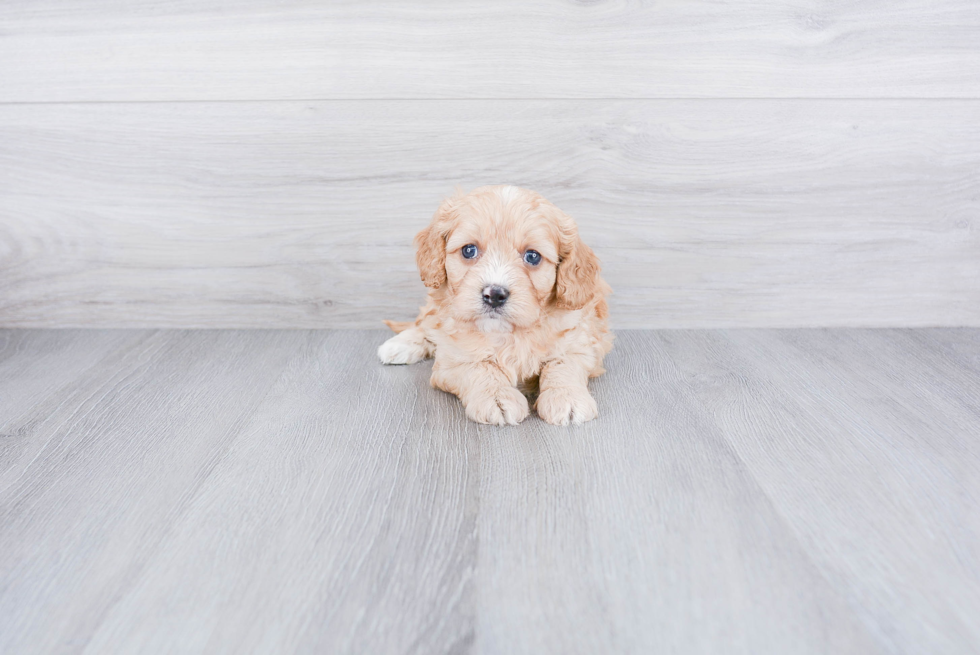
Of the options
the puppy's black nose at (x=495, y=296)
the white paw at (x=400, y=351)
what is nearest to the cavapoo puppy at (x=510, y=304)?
the puppy's black nose at (x=495, y=296)

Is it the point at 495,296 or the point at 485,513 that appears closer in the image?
the point at 485,513

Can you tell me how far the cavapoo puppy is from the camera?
1.55 meters

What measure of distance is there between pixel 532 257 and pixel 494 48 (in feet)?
2.90

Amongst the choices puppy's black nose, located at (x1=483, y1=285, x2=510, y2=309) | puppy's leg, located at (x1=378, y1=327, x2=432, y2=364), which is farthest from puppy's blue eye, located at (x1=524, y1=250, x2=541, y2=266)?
puppy's leg, located at (x1=378, y1=327, x2=432, y2=364)

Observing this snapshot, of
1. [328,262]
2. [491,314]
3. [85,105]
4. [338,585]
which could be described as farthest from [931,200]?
[85,105]

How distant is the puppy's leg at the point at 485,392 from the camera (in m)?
1.57

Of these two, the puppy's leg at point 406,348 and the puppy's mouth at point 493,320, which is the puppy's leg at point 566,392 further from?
the puppy's leg at point 406,348

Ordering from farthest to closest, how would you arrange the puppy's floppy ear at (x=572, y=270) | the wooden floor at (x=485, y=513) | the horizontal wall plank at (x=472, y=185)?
the horizontal wall plank at (x=472, y=185), the puppy's floppy ear at (x=572, y=270), the wooden floor at (x=485, y=513)

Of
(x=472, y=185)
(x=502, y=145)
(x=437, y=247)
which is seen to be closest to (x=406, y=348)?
(x=437, y=247)

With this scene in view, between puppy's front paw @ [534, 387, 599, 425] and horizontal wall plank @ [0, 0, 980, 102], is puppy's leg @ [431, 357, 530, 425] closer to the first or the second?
puppy's front paw @ [534, 387, 599, 425]

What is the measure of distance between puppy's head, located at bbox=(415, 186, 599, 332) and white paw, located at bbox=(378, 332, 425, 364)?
0.41 meters

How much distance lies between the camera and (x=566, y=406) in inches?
62.0

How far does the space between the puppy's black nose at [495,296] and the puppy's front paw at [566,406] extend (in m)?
0.27

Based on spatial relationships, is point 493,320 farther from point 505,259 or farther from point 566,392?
point 566,392
